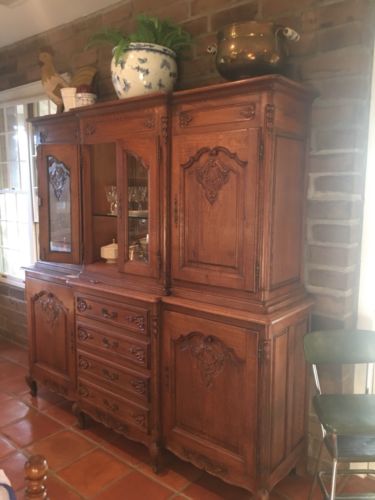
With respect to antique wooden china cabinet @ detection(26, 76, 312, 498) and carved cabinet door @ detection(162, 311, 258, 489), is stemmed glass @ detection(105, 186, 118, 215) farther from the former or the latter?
carved cabinet door @ detection(162, 311, 258, 489)

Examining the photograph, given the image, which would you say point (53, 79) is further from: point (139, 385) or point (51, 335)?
point (139, 385)

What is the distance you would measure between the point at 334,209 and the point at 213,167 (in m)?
0.59

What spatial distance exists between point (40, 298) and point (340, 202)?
1945 mm

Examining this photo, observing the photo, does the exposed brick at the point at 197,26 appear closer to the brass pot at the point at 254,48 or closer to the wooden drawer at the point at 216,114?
the brass pot at the point at 254,48

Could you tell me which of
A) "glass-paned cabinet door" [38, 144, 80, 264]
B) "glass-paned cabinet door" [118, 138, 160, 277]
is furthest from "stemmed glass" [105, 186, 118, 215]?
"glass-paned cabinet door" [118, 138, 160, 277]

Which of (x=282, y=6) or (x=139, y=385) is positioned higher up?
(x=282, y=6)

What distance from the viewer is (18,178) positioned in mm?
3711

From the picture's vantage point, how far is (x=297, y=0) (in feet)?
6.48

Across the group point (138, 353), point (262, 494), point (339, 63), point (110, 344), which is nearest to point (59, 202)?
point (110, 344)

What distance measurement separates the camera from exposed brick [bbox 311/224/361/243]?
6.36 feet

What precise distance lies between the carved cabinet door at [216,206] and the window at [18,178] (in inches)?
76.1

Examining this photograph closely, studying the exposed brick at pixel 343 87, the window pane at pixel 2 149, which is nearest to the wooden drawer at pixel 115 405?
the exposed brick at pixel 343 87

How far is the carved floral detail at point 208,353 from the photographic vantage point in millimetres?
1909

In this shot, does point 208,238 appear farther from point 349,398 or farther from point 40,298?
point 40,298
